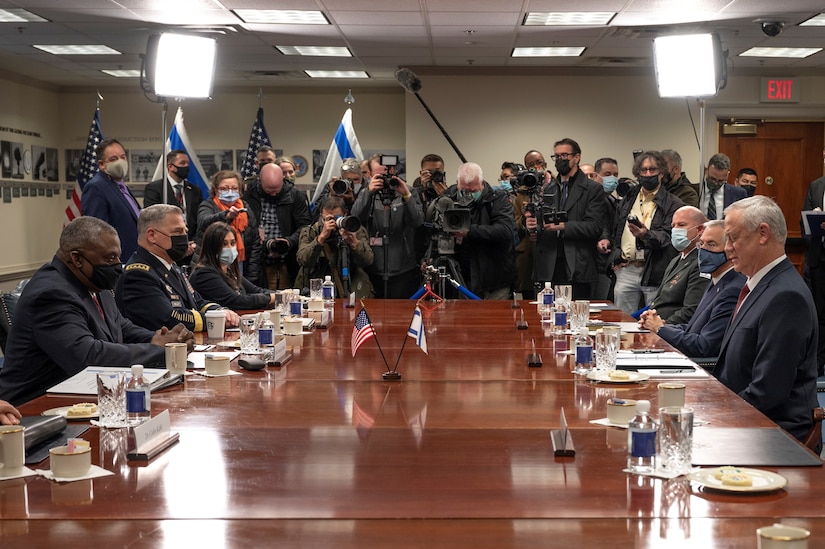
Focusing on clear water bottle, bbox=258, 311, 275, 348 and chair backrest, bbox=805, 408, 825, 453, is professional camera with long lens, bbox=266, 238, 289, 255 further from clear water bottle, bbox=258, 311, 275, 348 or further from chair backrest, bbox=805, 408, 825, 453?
chair backrest, bbox=805, 408, 825, 453

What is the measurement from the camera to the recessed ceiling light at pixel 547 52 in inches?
410

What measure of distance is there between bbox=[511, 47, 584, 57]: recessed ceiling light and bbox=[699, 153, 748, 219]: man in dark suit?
8.25 ft

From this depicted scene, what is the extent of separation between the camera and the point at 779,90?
1184cm

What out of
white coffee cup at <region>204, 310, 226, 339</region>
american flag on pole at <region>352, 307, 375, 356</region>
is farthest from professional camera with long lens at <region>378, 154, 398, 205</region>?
american flag on pole at <region>352, 307, 375, 356</region>

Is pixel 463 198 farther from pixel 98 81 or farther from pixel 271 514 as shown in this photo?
pixel 98 81

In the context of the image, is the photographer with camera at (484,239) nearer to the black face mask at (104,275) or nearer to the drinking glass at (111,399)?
the black face mask at (104,275)

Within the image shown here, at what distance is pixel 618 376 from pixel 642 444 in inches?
43.4

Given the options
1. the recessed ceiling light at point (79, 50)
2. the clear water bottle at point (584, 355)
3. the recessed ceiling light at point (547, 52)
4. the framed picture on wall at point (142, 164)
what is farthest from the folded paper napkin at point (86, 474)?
the framed picture on wall at point (142, 164)

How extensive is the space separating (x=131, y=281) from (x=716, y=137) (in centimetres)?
955

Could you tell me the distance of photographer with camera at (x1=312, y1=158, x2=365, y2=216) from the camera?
23.5 ft

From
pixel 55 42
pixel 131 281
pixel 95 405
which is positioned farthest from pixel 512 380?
pixel 55 42

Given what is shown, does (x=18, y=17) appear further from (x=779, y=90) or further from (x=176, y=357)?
(x=779, y=90)

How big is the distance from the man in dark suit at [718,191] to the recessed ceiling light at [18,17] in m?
6.14

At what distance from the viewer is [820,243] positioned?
753 cm
